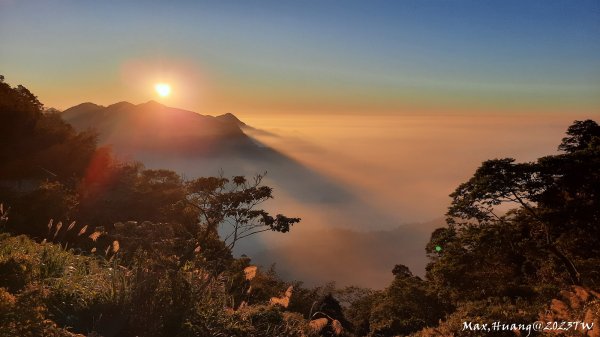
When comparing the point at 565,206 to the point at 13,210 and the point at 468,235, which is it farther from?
the point at 13,210

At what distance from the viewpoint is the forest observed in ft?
17.3

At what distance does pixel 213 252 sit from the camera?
1719cm

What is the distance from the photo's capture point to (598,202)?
65.3ft

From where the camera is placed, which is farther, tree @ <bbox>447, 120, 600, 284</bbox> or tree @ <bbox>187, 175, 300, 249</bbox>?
tree @ <bbox>447, 120, 600, 284</bbox>

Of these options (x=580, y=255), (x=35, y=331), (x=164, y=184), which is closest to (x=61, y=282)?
(x=35, y=331)

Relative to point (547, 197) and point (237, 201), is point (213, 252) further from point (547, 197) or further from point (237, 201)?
point (547, 197)

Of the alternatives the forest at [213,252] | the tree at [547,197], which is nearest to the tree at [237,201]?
the forest at [213,252]

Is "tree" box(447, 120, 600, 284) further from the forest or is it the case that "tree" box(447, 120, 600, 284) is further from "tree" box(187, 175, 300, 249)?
"tree" box(187, 175, 300, 249)

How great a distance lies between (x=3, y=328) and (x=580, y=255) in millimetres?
25546

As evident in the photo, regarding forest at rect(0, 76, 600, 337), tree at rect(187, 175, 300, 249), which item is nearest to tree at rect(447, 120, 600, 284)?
forest at rect(0, 76, 600, 337)

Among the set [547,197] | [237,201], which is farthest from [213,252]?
[547,197]

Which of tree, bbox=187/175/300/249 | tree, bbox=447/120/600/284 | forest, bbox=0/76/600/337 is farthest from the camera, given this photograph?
tree, bbox=447/120/600/284

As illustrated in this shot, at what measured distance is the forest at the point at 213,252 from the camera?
5.27 metres

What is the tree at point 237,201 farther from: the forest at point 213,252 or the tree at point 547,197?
the tree at point 547,197
